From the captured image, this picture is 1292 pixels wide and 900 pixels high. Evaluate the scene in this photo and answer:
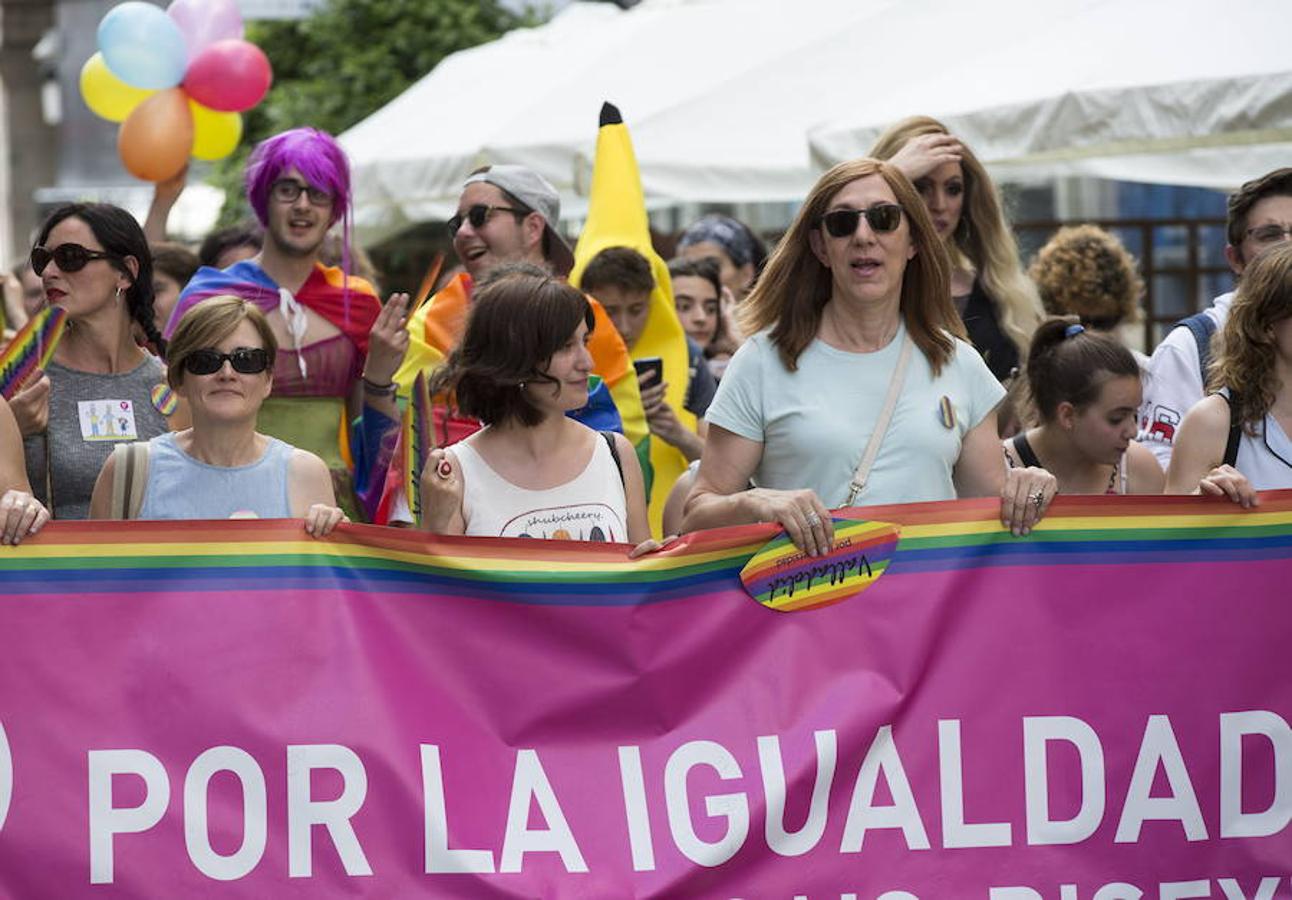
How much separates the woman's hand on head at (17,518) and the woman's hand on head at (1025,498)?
1.94 m

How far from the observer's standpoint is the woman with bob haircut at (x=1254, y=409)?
15.6 feet

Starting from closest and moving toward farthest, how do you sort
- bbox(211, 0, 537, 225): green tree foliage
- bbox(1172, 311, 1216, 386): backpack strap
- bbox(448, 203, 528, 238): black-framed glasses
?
bbox(1172, 311, 1216, 386): backpack strap < bbox(448, 203, 528, 238): black-framed glasses < bbox(211, 0, 537, 225): green tree foliage

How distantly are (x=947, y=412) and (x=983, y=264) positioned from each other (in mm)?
1644

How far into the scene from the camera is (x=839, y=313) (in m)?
4.72

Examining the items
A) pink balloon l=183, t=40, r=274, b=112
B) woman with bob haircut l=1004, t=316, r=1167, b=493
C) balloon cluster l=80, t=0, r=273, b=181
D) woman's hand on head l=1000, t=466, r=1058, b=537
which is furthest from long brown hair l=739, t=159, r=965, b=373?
pink balloon l=183, t=40, r=274, b=112

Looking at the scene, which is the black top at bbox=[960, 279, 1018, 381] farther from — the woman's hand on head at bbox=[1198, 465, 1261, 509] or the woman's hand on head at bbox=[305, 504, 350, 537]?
the woman's hand on head at bbox=[305, 504, 350, 537]

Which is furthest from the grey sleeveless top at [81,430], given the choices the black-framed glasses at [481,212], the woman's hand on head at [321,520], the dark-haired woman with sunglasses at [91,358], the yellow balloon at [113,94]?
the yellow balloon at [113,94]

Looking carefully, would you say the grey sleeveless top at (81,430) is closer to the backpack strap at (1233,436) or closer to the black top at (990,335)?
the black top at (990,335)

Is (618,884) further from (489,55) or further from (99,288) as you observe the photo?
(489,55)

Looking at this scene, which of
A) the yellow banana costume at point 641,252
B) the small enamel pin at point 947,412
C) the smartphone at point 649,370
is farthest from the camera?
the yellow banana costume at point 641,252

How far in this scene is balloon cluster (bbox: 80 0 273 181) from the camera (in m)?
8.43

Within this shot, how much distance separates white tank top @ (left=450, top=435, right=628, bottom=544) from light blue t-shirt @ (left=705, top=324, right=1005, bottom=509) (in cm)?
34

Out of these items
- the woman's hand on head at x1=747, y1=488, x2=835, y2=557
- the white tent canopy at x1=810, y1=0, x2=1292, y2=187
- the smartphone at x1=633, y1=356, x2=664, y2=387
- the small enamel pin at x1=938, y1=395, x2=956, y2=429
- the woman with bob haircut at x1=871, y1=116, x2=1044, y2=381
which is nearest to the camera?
the woman's hand on head at x1=747, y1=488, x2=835, y2=557

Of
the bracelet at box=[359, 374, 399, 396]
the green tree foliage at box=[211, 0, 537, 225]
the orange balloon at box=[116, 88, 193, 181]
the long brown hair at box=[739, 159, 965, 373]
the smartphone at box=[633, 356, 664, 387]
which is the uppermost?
the green tree foliage at box=[211, 0, 537, 225]
